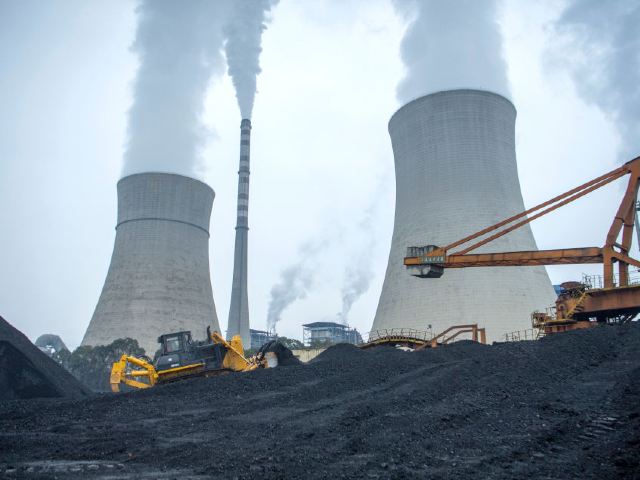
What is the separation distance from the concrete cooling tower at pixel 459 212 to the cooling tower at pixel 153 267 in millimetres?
9576

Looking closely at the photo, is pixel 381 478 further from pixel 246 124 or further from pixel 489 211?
pixel 246 124

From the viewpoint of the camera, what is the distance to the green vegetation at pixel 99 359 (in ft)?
75.3

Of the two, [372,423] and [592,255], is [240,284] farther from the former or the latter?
[372,423]

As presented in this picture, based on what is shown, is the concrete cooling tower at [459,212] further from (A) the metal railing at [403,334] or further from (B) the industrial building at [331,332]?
(B) the industrial building at [331,332]

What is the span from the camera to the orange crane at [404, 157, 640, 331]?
40.5 ft

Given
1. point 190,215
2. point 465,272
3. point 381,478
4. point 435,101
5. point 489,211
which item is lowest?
point 381,478

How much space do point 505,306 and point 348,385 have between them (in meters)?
10.0

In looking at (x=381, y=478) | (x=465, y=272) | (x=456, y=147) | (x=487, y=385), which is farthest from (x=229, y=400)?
(x=456, y=147)

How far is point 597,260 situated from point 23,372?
41.9 ft

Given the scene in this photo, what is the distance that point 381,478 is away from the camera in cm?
398

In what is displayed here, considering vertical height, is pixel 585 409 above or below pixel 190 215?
below

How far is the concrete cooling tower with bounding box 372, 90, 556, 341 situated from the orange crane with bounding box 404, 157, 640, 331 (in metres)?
3.15

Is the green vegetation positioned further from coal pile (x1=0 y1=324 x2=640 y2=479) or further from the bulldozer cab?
coal pile (x1=0 y1=324 x2=640 y2=479)

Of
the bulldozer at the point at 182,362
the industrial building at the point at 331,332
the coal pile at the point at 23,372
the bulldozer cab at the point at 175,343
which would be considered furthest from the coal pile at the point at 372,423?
the industrial building at the point at 331,332
